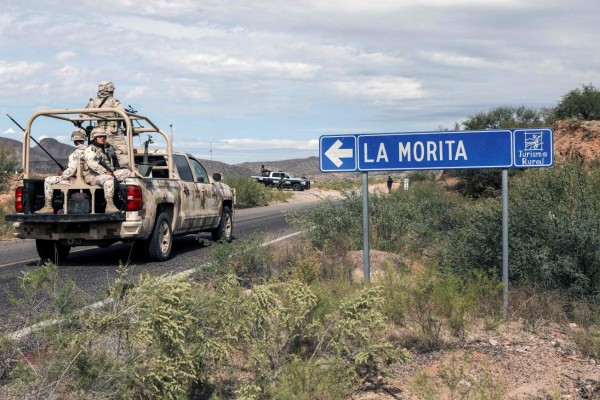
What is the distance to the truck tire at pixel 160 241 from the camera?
1270 cm

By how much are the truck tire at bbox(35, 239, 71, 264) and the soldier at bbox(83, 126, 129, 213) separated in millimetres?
1625

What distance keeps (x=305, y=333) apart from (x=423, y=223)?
26.1 feet

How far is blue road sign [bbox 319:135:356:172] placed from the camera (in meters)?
8.79

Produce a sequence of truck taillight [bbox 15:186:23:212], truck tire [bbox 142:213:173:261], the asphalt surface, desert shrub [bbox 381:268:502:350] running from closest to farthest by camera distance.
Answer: desert shrub [bbox 381:268:502:350]
the asphalt surface
truck taillight [bbox 15:186:23:212]
truck tire [bbox 142:213:173:261]

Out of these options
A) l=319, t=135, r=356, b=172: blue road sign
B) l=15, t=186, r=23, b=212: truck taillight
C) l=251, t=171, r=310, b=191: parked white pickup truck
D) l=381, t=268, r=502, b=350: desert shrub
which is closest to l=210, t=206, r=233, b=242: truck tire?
l=15, t=186, r=23, b=212: truck taillight

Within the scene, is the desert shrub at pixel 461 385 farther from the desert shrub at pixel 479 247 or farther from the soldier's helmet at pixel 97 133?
the soldier's helmet at pixel 97 133

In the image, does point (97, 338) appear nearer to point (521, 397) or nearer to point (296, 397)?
point (296, 397)

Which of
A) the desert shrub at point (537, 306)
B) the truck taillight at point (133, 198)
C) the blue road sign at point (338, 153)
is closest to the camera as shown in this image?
the desert shrub at point (537, 306)

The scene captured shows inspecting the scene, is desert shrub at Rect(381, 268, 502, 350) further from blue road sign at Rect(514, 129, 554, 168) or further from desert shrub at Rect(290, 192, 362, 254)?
desert shrub at Rect(290, 192, 362, 254)

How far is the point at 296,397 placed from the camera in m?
4.89

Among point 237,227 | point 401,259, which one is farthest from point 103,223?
point 237,227

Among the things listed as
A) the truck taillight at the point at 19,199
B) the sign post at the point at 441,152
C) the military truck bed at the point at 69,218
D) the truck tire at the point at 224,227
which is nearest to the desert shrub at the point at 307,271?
the sign post at the point at 441,152

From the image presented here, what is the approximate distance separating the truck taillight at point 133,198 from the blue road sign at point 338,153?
415 centimetres

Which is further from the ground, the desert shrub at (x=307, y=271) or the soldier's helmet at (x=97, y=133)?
the soldier's helmet at (x=97, y=133)
